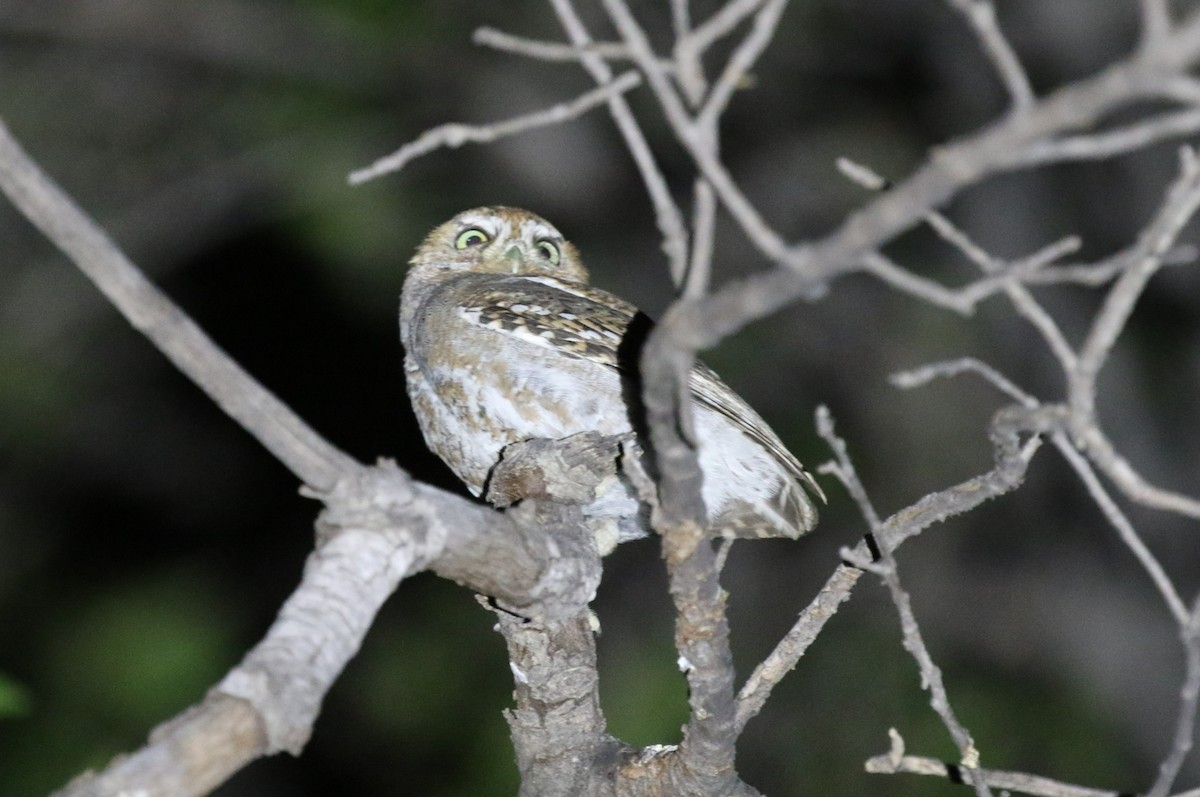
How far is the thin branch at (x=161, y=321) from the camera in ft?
7.43

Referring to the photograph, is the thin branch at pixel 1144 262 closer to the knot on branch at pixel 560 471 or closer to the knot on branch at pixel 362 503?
the knot on branch at pixel 362 503

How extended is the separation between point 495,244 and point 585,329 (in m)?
1.58

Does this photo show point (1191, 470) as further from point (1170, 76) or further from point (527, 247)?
point (1170, 76)

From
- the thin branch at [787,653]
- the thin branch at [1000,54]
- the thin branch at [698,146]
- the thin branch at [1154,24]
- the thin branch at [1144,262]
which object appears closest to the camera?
the thin branch at [1154,24]

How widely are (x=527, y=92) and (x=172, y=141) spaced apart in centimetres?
285

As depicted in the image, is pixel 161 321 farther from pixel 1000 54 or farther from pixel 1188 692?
pixel 1188 692

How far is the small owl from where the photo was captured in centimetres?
501

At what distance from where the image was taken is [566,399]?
16.5 feet

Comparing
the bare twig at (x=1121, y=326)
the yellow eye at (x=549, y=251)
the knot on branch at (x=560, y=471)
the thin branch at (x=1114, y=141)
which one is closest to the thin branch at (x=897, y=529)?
the bare twig at (x=1121, y=326)

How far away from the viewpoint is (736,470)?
5.18 m

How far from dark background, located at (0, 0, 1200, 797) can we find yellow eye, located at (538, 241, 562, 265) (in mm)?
3540

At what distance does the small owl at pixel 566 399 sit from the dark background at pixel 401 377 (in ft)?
14.9

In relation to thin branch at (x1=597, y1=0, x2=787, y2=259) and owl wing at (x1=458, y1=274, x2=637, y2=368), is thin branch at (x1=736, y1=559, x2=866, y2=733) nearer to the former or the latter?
owl wing at (x1=458, y1=274, x2=637, y2=368)

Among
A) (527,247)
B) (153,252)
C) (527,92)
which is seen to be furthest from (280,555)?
(527,247)
